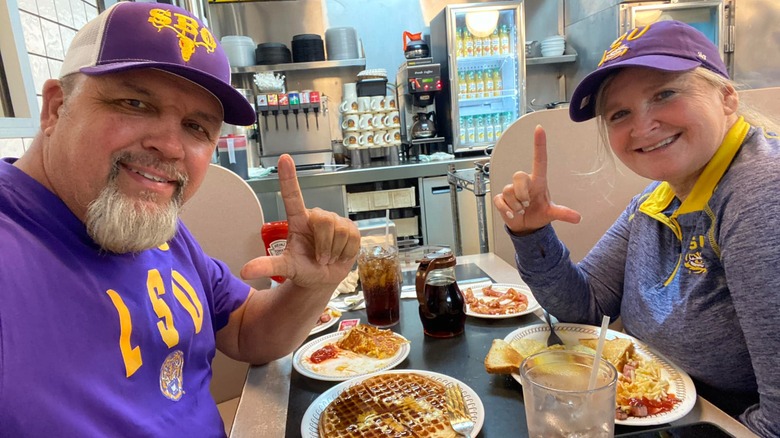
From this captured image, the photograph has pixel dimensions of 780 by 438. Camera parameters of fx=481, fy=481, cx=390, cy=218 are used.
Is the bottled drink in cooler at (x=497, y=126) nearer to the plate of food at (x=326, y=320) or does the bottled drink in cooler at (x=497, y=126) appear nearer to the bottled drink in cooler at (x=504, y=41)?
the bottled drink in cooler at (x=504, y=41)

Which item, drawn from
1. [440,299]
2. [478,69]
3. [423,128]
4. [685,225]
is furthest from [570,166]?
[478,69]

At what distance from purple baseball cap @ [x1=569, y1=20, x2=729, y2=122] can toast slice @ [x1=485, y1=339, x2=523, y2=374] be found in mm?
622

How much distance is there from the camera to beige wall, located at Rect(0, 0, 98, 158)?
5.74ft

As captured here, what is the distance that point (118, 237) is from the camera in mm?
784

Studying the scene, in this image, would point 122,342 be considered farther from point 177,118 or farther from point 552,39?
point 552,39

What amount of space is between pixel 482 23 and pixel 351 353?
3.73 m

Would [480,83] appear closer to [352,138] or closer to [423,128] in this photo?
[423,128]

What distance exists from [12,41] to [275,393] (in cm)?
163

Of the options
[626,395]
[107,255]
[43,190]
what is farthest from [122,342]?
[626,395]

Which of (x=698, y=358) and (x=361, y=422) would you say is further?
(x=698, y=358)

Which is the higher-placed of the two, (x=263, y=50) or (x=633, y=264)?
(x=263, y=50)


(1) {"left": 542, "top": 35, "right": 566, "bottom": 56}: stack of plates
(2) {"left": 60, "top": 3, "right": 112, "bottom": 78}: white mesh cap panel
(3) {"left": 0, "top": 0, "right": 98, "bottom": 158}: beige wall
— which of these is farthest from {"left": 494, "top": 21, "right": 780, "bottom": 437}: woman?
(1) {"left": 542, "top": 35, "right": 566, "bottom": 56}: stack of plates

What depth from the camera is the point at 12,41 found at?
1.68 meters

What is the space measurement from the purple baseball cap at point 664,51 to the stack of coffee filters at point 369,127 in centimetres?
306
